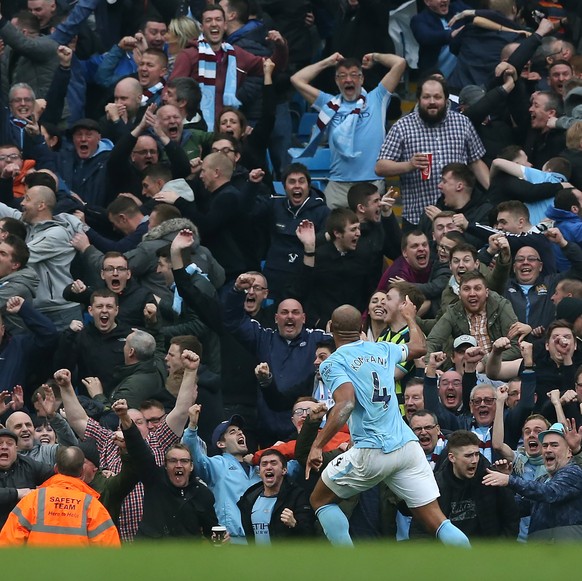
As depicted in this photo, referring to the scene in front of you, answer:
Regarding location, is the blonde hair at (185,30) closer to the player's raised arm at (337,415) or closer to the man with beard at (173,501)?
the man with beard at (173,501)

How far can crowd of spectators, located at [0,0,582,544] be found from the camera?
12.6m

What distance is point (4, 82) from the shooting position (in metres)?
18.4

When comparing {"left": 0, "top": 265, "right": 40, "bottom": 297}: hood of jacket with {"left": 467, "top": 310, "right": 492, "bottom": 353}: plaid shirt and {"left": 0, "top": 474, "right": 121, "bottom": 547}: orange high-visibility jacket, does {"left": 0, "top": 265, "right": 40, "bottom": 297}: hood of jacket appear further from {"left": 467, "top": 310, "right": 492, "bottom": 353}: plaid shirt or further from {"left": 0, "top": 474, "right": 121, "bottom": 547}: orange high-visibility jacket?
{"left": 0, "top": 474, "right": 121, "bottom": 547}: orange high-visibility jacket

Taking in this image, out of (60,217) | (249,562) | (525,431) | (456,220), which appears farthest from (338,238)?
(249,562)

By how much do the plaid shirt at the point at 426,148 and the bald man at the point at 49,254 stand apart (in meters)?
3.20

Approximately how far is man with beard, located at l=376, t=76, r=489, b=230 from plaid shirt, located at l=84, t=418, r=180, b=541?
13.7 feet

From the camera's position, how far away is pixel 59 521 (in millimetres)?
10914

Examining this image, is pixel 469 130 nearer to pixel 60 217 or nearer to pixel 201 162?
pixel 201 162

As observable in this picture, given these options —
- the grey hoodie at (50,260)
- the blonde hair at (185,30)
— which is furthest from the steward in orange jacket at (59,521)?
the blonde hair at (185,30)

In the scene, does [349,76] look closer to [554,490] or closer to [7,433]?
[7,433]

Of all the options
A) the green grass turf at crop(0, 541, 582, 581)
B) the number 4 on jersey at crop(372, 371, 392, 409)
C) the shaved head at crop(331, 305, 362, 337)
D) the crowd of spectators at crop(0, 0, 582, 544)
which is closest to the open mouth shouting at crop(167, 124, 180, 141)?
the crowd of spectators at crop(0, 0, 582, 544)

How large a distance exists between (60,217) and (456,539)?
5.55 m

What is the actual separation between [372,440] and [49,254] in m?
4.54

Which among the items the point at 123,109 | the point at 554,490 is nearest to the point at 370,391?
the point at 554,490
